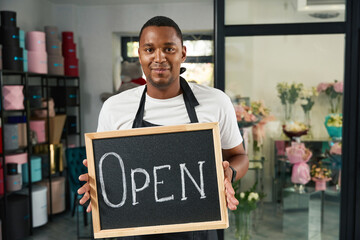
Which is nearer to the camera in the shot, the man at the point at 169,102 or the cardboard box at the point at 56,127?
the man at the point at 169,102

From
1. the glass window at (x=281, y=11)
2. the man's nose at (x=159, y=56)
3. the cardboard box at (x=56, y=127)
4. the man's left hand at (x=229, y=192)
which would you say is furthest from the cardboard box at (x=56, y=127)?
the man's left hand at (x=229, y=192)

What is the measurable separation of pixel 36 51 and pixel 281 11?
299 centimetres

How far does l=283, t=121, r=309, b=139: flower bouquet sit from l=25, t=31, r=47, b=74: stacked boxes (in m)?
3.05

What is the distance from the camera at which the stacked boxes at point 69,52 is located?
17.9ft

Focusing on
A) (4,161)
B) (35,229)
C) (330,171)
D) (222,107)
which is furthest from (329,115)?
(35,229)

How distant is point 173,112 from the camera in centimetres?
149

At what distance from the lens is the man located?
137 cm

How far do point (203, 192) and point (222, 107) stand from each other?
345 millimetres

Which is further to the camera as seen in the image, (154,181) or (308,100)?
(308,100)

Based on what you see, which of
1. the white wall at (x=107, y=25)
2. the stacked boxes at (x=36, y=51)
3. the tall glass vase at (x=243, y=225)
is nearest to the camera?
the tall glass vase at (x=243, y=225)

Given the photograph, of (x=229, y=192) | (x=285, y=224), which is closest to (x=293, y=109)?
(x=285, y=224)

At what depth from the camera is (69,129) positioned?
5684 millimetres

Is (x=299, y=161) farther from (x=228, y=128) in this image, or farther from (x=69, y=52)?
(x=69, y=52)

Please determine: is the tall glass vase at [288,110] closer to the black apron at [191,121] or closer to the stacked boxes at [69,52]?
the black apron at [191,121]
